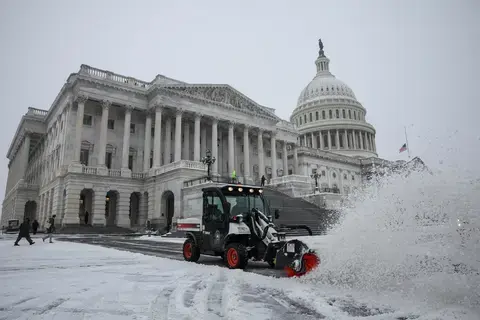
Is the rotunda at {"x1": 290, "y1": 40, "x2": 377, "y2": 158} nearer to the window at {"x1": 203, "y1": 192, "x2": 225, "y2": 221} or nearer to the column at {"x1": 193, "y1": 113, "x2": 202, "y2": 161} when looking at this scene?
the column at {"x1": 193, "y1": 113, "x2": 202, "y2": 161}

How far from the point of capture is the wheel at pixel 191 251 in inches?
399

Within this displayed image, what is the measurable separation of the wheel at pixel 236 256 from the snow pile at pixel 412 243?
2.06 meters

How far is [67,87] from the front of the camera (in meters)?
36.1

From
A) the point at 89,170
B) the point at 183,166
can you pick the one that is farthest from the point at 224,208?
the point at 89,170

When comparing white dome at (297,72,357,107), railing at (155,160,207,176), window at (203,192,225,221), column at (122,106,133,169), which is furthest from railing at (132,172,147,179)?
white dome at (297,72,357,107)

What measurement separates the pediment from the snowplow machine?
30947 mm

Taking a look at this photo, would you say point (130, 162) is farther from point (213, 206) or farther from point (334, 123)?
point (334, 123)

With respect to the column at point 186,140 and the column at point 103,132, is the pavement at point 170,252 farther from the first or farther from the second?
the column at point 186,140

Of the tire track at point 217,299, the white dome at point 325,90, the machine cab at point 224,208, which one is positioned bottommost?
the tire track at point 217,299

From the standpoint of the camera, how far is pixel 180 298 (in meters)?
5.41

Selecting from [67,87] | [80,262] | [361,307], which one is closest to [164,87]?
[67,87]

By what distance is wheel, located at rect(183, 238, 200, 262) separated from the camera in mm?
10125

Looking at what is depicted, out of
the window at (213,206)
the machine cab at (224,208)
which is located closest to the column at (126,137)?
the window at (213,206)

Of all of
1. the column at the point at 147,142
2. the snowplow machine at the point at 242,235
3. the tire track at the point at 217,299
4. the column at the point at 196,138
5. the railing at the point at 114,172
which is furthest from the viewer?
the column at the point at 196,138
